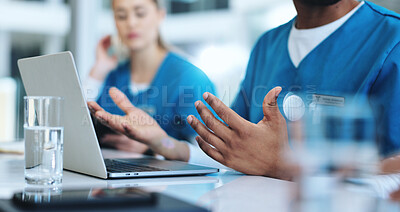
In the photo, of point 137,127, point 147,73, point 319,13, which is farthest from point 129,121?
point 147,73

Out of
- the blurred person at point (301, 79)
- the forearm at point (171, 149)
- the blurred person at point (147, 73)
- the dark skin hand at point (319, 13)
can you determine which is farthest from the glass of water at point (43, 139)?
the blurred person at point (147, 73)

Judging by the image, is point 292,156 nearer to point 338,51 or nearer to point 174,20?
point 338,51

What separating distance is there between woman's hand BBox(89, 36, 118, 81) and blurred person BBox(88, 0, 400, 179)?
1520mm

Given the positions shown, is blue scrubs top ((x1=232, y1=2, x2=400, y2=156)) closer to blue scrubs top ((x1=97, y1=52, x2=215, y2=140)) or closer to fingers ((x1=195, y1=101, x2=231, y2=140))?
fingers ((x1=195, y1=101, x2=231, y2=140))

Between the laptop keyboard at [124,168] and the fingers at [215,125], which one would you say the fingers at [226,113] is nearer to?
the fingers at [215,125]

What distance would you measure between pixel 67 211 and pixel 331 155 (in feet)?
1.06

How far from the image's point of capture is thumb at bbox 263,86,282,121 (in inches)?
44.6

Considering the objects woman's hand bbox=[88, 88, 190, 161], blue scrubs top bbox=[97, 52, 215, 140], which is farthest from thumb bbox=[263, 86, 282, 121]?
blue scrubs top bbox=[97, 52, 215, 140]

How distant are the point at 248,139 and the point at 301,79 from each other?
45 cm

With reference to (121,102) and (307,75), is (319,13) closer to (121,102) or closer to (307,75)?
(307,75)

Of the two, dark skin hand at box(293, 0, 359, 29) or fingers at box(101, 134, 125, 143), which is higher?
dark skin hand at box(293, 0, 359, 29)

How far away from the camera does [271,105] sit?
3.76 feet

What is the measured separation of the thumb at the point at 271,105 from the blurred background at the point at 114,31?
59 centimetres

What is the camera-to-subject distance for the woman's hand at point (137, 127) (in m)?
1.40
